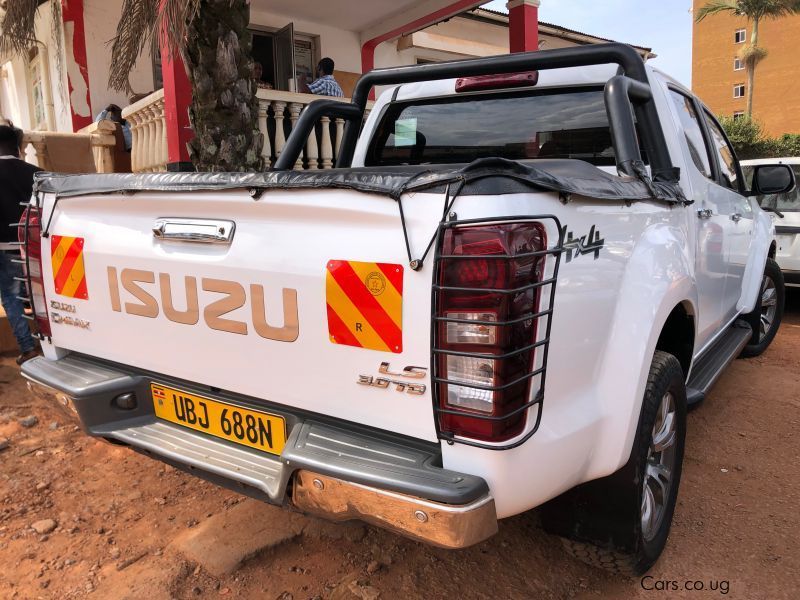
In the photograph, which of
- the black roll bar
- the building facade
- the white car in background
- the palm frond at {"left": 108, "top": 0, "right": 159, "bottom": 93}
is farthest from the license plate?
the white car in background

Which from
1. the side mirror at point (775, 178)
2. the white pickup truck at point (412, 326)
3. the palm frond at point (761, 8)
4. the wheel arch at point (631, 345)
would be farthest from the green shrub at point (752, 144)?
the wheel arch at point (631, 345)

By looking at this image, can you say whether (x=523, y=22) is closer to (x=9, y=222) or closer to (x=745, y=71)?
(x=9, y=222)

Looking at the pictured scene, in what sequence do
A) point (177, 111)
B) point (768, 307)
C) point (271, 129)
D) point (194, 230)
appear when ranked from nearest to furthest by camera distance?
point (194, 230)
point (768, 307)
point (177, 111)
point (271, 129)

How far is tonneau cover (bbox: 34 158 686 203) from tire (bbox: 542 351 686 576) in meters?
0.69

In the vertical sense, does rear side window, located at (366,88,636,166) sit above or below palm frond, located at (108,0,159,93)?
below

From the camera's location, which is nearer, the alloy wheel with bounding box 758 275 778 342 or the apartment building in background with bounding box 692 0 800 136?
the alloy wheel with bounding box 758 275 778 342

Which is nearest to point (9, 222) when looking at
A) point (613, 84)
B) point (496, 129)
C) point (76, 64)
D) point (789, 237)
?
point (496, 129)

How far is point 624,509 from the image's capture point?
202 cm

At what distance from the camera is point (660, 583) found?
7.45 feet

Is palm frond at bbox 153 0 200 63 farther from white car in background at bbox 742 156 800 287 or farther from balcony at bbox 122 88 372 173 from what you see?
white car in background at bbox 742 156 800 287

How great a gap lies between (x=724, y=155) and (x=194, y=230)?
3.39 m

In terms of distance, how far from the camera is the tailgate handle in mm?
1941

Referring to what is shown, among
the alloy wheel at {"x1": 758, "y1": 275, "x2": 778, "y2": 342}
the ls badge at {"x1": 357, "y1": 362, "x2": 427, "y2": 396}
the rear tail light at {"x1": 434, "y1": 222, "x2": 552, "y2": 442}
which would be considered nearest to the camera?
the rear tail light at {"x1": 434, "y1": 222, "x2": 552, "y2": 442}

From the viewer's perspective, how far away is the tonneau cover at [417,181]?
4.94 feet
